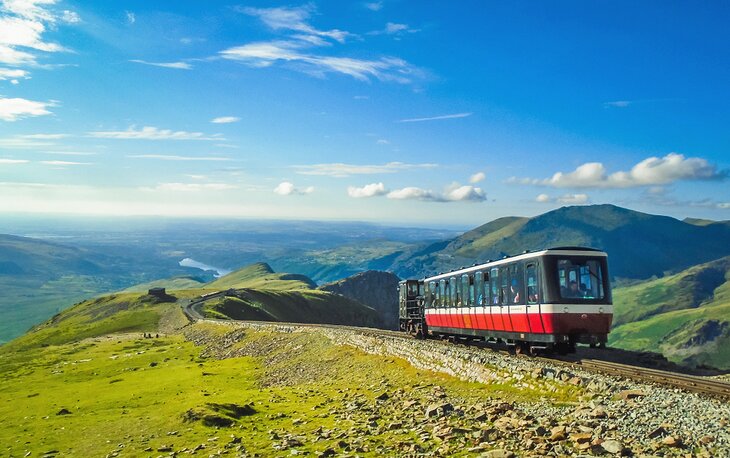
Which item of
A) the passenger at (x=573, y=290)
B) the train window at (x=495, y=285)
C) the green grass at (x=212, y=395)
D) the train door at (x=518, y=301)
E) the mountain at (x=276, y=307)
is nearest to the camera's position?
the green grass at (x=212, y=395)

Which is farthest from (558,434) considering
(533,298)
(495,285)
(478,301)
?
(478,301)

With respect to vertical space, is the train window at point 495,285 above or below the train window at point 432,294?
above

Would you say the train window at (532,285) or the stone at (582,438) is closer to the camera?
the stone at (582,438)

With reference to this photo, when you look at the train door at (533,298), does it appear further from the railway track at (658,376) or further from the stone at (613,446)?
the stone at (613,446)

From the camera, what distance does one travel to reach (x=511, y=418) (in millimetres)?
20188

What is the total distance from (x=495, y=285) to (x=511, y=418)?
1813 centimetres

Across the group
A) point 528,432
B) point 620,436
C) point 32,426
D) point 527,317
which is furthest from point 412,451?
point 32,426

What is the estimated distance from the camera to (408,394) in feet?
92.4

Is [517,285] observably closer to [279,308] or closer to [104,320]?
[104,320]

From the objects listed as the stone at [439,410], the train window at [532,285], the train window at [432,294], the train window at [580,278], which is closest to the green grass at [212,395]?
the stone at [439,410]

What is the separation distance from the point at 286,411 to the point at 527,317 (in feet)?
48.7

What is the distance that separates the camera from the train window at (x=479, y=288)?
39.9 meters

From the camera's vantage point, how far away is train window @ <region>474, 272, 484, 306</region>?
131 ft

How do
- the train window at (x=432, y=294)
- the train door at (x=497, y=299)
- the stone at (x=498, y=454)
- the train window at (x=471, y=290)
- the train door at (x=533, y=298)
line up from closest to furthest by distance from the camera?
the stone at (x=498, y=454)
the train door at (x=533, y=298)
the train door at (x=497, y=299)
the train window at (x=471, y=290)
the train window at (x=432, y=294)
